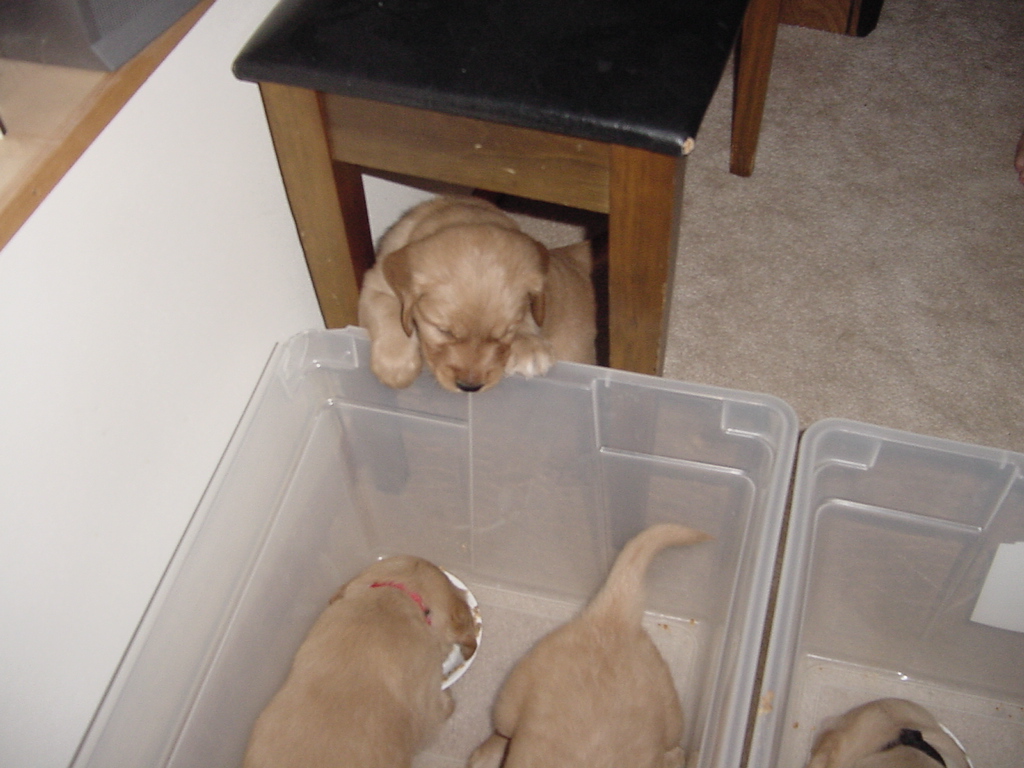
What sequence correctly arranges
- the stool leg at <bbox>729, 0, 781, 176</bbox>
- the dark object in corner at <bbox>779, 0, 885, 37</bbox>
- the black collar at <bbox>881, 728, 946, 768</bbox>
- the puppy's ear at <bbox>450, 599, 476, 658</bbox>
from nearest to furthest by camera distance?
the black collar at <bbox>881, 728, 946, 768</bbox> → the puppy's ear at <bbox>450, 599, 476, 658</bbox> → the stool leg at <bbox>729, 0, 781, 176</bbox> → the dark object in corner at <bbox>779, 0, 885, 37</bbox>

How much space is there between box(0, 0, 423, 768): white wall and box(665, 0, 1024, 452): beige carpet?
0.88 m

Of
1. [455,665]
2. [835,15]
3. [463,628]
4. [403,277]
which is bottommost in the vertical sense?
[455,665]

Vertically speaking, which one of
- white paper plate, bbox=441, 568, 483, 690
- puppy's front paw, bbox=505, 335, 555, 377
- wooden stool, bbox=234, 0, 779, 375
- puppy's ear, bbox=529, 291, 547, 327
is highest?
wooden stool, bbox=234, 0, 779, 375

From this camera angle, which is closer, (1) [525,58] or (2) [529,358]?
(1) [525,58]

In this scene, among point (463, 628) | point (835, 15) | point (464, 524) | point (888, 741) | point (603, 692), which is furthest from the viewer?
point (835, 15)

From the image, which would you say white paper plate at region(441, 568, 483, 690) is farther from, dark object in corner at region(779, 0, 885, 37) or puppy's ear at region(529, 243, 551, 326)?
dark object in corner at region(779, 0, 885, 37)

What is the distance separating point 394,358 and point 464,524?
39 centimetres

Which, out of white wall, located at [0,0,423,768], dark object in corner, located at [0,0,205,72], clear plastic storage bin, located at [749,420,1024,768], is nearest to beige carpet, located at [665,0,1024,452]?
clear plastic storage bin, located at [749,420,1024,768]

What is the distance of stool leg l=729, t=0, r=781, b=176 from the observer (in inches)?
65.0

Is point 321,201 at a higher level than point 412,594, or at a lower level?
higher

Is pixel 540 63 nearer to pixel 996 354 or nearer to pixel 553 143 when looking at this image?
pixel 553 143

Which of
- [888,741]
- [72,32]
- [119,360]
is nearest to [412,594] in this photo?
[119,360]

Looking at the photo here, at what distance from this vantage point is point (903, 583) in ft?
4.37

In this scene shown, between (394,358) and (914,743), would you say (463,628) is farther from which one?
(914,743)
